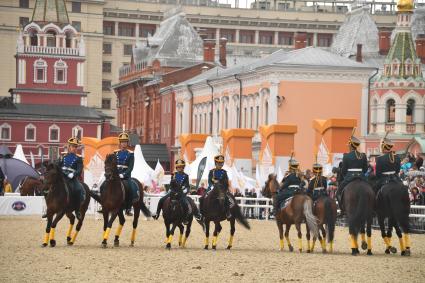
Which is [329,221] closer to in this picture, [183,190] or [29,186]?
[183,190]

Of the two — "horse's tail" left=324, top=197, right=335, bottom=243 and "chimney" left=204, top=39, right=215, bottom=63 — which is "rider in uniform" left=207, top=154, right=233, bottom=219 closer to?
"horse's tail" left=324, top=197, right=335, bottom=243

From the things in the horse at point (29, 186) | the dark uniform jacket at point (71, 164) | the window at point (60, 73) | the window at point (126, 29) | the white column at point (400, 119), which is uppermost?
the window at point (126, 29)

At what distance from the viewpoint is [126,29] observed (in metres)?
180

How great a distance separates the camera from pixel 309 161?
8650 centimetres

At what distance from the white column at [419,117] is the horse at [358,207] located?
54930 millimetres

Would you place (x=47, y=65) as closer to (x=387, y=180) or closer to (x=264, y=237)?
(x=264, y=237)

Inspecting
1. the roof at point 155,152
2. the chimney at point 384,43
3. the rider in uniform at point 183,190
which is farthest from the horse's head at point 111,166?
the chimney at point 384,43

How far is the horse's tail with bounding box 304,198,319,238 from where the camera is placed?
101 feet

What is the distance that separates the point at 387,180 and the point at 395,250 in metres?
1.59

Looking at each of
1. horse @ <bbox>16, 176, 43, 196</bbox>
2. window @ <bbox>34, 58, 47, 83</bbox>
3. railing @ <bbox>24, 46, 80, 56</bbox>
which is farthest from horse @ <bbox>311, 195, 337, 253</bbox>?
railing @ <bbox>24, 46, 80, 56</bbox>

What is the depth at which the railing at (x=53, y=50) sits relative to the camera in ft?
427

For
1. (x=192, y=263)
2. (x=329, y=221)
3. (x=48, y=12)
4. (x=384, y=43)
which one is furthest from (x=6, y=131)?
(x=192, y=263)

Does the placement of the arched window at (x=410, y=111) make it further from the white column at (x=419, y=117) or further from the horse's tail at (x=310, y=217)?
the horse's tail at (x=310, y=217)

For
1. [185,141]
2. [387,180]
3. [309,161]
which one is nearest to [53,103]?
[309,161]
